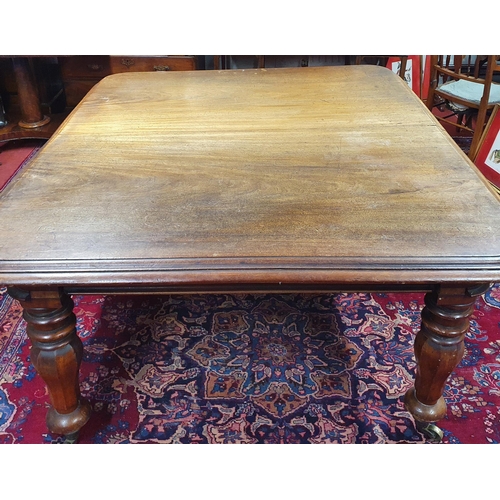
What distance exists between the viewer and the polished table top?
32.9 inches

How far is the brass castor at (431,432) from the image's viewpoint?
110 centimetres

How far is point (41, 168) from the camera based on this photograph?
1.13m

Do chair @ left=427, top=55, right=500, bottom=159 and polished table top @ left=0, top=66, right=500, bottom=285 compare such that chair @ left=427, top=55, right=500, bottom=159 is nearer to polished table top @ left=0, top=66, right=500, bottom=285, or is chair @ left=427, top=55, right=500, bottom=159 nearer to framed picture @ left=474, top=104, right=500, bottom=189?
framed picture @ left=474, top=104, right=500, bottom=189

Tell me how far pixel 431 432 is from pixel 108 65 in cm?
229

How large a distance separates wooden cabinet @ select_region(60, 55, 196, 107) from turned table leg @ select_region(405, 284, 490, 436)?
6.65 ft

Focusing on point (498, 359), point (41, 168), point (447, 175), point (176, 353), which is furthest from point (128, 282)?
point (498, 359)

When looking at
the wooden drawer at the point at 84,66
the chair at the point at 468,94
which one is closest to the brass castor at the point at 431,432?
the chair at the point at 468,94

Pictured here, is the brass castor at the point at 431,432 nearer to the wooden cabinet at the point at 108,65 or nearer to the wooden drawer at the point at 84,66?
the wooden cabinet at the point at 108,65

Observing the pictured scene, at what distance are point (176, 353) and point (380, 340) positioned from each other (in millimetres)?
570

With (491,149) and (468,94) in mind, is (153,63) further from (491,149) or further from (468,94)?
(491,149)

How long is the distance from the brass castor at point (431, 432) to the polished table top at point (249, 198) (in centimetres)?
45

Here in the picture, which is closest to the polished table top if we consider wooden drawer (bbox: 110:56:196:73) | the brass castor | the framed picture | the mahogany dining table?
the mahogany dining table

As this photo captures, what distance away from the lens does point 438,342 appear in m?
0.96

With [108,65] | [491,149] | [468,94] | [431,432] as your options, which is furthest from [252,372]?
[108,65]
